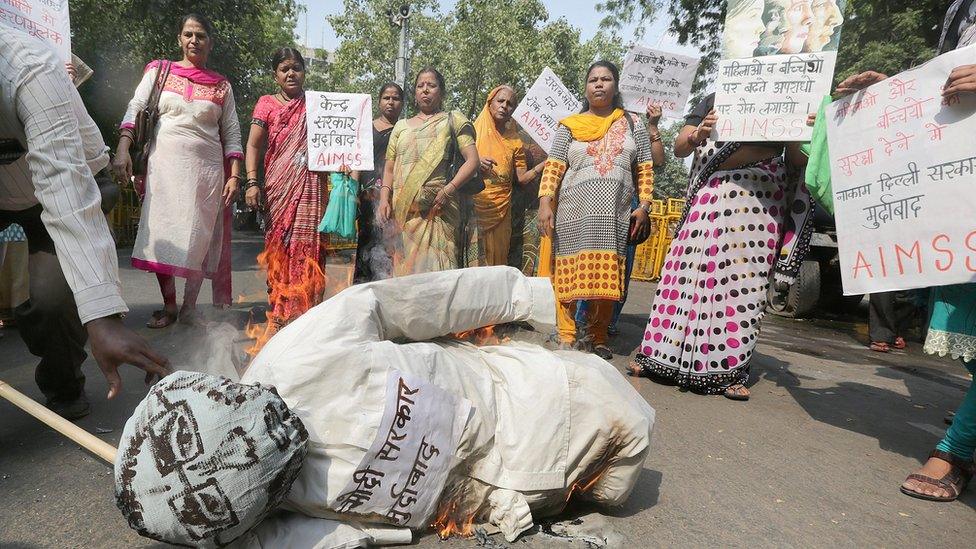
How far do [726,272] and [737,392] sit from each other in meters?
0.77

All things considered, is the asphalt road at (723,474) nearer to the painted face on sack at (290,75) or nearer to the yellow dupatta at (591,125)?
the yellow dupatta at (591,125)

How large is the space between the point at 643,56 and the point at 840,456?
3.78 metres

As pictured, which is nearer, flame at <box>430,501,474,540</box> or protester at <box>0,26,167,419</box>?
protester at <box>0,26,167,419</box>

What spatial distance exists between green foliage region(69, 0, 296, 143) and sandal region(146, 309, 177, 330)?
6756 millimetres

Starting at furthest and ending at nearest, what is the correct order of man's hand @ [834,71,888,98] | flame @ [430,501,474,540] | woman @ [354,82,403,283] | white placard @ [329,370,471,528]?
1. woman @ [354,82,403,283]
2. man's hand @ [834,71,888,98]
3. flame @ [430,501,474,540]
4. white placard @ [329,370,471,528]

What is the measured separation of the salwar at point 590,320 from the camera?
4.69 metres

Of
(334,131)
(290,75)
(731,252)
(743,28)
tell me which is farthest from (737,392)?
(290,75)

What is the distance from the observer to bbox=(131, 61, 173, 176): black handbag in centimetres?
446

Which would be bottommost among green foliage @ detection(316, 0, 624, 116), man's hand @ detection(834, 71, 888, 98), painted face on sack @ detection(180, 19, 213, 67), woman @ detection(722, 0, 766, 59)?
man's hand @ detection(834, 71, 888, 98)

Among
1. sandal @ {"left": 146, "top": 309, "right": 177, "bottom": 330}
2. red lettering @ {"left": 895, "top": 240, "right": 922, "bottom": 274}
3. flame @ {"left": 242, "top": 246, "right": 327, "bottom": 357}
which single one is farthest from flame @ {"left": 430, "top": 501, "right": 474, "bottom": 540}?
sandal @ {"left": 146, "top": 309, "right": 177, "bottom": 330}

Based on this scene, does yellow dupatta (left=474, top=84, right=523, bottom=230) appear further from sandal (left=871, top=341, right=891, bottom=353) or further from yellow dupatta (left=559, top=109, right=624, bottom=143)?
sandal (left=871, top=341, right=891, bottom=353)

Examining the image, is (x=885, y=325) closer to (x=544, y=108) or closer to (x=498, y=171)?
(x=544, y=108)

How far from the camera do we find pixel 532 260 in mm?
6578

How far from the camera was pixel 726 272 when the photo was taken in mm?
3963
